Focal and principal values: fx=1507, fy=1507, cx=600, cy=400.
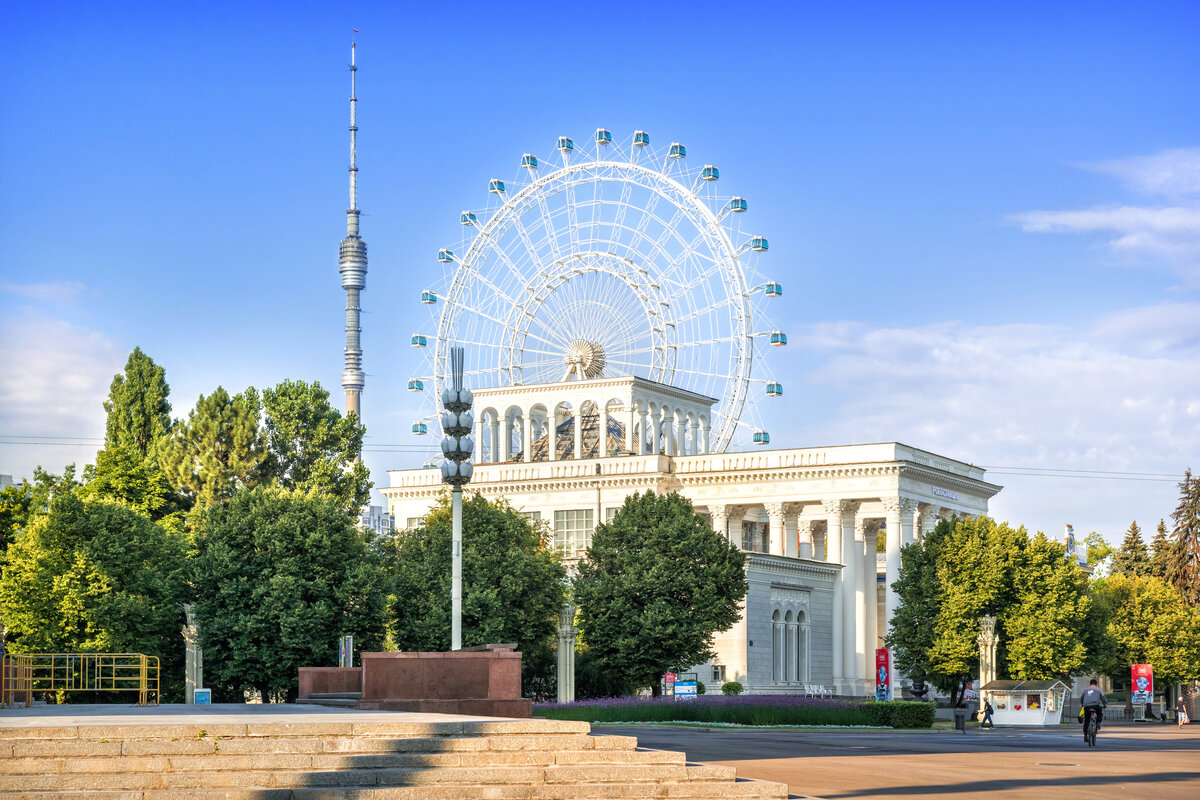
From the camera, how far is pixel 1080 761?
3481cm

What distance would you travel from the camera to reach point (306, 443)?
88750mm

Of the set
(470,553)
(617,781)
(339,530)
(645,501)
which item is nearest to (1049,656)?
(645,501)

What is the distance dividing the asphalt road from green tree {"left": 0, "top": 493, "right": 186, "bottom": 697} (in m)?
23.1

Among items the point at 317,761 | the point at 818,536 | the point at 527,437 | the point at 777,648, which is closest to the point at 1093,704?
the point at 317,761

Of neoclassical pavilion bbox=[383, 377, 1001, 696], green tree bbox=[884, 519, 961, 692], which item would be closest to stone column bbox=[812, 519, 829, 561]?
neoclassical pavilion bbox=[383, 377, 1001, 696]

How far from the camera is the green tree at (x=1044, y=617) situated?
244ft

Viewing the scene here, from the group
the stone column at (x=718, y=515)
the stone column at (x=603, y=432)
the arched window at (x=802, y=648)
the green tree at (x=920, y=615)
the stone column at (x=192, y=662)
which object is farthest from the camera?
the stone column at (x=603, y=432)

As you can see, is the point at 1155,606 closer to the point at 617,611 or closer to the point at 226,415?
the point at 617,611

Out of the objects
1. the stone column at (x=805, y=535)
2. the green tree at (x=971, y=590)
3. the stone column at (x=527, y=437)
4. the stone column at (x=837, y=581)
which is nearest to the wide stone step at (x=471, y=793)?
the green tree at (x=971, y=590)

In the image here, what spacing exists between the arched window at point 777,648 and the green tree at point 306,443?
2510 centimetres

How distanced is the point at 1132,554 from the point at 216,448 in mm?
83565

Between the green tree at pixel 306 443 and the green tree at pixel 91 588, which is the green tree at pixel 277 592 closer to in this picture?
the green tree at pixel 91 588

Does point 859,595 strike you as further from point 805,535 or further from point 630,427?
point 630,427

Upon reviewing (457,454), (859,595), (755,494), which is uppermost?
(755,494)
